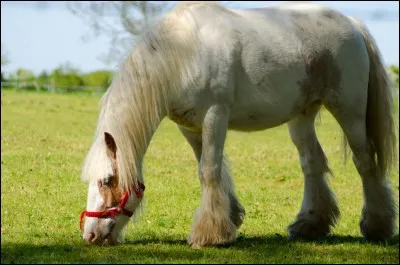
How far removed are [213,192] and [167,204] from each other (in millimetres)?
3197

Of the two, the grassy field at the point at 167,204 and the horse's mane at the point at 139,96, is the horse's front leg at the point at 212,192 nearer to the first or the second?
the grassy field at the point at 167,204

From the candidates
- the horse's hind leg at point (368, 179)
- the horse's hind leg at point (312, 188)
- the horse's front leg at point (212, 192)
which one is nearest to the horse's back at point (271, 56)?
the horse's front leg at point (212, 192)

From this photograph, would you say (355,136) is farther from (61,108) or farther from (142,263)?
(61,108)

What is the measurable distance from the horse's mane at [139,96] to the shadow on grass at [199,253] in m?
0.67

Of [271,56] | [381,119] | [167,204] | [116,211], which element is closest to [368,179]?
[381,119]

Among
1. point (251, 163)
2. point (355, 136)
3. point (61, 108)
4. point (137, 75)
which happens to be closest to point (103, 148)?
point (137, 75)

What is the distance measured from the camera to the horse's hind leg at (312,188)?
9008 millimetres

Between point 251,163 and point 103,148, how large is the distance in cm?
895

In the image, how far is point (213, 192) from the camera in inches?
311

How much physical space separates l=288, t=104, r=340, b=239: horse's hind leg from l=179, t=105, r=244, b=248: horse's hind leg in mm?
1305

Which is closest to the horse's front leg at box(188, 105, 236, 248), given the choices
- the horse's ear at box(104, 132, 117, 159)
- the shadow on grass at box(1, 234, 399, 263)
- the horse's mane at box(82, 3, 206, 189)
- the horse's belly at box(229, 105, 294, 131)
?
the shadow on grass at box(1, 234, 399, 263)

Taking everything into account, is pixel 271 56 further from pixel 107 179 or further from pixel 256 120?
pixel 107 179

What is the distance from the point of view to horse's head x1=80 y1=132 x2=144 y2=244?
756cm

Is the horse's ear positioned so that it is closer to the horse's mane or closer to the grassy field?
the horse's mane
